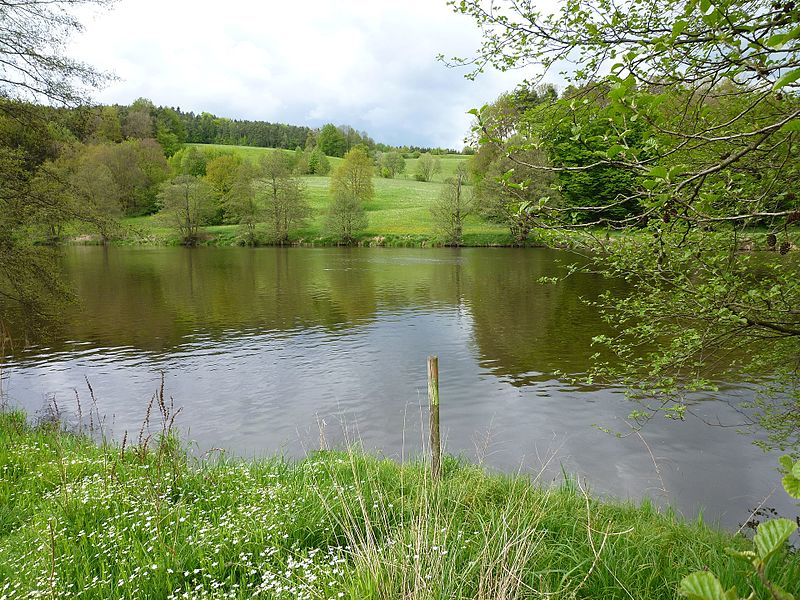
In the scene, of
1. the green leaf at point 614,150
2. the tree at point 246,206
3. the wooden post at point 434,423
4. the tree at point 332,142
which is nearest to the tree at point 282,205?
the tree at point 246,206

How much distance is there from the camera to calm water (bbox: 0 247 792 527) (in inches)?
374

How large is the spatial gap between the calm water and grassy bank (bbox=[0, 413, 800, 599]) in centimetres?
96

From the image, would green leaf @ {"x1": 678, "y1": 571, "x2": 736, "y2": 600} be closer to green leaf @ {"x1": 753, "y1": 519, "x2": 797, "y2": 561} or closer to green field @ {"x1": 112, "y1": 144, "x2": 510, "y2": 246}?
green leaf @ {"x1": 753, "y1": 519, "x2": 797, "y2": 561}

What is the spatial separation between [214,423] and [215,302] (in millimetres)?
17121

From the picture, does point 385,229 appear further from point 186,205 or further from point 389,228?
point 186,205

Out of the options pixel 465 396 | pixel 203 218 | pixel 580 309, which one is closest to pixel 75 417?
pixel 465 396

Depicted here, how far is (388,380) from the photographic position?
48.4 ft

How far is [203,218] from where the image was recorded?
79.6 m

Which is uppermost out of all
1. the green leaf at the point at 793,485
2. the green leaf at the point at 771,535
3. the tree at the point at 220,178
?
the tree at the point at 220,178

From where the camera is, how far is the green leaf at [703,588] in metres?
0.96

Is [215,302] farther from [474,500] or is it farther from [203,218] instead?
[203,218]

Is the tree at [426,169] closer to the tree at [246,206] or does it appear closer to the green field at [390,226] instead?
the green field at [390,226]

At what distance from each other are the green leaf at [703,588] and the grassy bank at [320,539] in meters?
2.55

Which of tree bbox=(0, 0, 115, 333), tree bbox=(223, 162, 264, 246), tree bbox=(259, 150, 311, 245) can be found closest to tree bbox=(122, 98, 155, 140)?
tree bbox=(223, 162, 264, 246)
